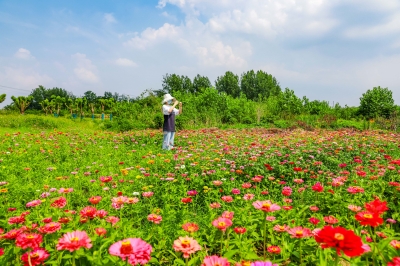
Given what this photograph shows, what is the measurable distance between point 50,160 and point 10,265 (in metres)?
4.61

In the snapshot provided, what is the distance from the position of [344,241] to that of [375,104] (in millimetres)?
27116

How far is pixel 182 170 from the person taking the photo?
424 centimetres

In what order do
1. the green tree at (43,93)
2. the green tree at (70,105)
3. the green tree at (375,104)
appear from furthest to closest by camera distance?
the green tree at (43,93)
the green tree at (70,105)
the green tree at (375,104)

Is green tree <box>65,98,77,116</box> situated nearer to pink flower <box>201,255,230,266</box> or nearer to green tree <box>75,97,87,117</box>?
green tree <box>75,97,87,117</box>

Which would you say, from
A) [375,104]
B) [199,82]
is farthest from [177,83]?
[375,104]

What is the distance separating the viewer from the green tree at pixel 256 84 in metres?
53.3

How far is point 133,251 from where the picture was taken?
1.00m

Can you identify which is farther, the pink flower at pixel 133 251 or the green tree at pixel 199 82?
the green tree at pixel 199 82

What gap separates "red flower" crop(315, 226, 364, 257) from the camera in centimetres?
89

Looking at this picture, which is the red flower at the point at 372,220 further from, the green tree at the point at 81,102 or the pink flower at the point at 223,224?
the green tree at the point at 81,102

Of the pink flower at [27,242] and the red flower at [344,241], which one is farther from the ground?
the red flower at [344,241]

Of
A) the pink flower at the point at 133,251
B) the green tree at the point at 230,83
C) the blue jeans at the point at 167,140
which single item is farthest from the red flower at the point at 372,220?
the green tree at the point at 230,83

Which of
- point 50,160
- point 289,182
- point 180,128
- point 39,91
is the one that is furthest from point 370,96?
point 39,91

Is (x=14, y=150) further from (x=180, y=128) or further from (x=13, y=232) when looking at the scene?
(x=180, y=128)
